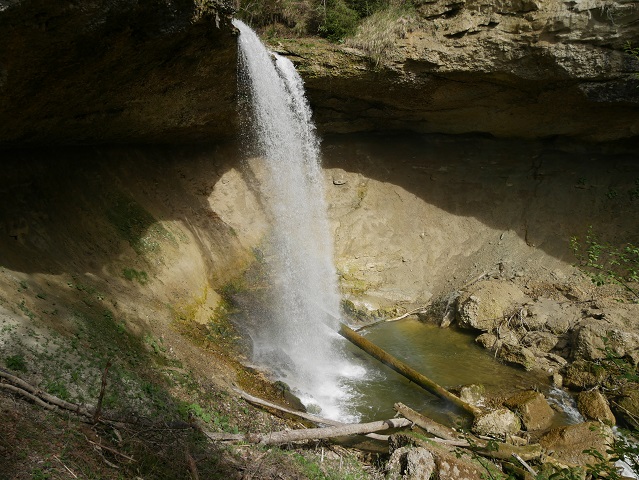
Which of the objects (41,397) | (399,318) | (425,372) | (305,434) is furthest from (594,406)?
(41,397)

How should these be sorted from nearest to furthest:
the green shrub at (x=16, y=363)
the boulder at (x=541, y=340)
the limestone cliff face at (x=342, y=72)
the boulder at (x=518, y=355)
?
the green shrub at (x=16, y=363)
the limestone cliff face at (x=342, y=72)
the boulder at (x=518, y=355)
the boulder at (x=541, y=340)

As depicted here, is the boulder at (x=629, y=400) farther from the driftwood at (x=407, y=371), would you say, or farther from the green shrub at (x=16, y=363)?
the green shrub at (x=16, y=363)

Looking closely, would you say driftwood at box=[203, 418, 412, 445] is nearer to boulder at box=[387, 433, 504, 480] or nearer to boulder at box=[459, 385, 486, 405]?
boulder at box=[387, 433, 504, 480]

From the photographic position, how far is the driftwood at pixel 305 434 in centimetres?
569

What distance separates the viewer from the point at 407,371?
30.1 feet

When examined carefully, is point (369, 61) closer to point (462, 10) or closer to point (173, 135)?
point (462, 10)

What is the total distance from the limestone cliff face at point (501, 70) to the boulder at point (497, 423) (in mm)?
7719

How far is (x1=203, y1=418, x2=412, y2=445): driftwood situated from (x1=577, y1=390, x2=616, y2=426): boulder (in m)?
3.60

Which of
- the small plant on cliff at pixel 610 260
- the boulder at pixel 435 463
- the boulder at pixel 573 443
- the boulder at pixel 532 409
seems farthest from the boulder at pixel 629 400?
the boulder at pixel 435 463

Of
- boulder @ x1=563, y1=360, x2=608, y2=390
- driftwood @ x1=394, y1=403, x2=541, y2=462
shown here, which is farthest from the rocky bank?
driftwood @ x1=394, y1=403, x2=541, y2=462

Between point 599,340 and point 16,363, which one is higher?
point 16,363

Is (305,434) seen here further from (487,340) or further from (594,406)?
(487,340)

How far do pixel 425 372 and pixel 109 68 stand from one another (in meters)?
7.92

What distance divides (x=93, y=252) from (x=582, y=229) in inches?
464
